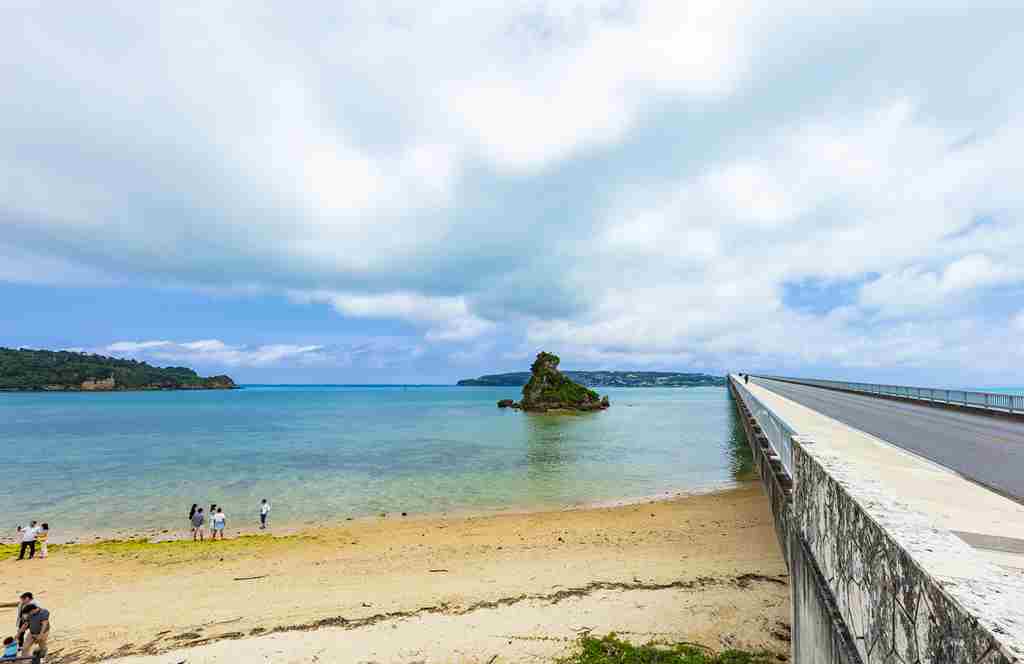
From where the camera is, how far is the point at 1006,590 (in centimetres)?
238

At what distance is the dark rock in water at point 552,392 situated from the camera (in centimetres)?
9925

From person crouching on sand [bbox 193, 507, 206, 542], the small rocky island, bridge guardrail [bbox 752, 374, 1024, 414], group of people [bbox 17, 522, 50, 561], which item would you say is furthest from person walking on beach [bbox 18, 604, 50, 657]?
the small rocky island

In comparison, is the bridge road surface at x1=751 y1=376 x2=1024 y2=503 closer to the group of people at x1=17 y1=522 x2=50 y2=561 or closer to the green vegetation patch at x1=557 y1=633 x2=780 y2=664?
the green vegetation patch at x1=557 y1=633 x2=780 y2=664

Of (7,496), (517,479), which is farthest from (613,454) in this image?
(7,496)

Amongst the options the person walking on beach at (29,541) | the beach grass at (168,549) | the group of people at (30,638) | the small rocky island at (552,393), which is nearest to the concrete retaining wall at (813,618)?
the group of people at (30,638)

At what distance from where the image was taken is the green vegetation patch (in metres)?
8.63

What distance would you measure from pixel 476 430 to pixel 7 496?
42884mm

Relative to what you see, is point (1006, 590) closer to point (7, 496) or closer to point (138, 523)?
point (138, 523)

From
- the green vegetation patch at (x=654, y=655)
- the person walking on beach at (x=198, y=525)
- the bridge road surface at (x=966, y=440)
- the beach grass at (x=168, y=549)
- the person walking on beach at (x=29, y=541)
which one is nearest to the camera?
the green vegetation patch at (x=654, y=655)

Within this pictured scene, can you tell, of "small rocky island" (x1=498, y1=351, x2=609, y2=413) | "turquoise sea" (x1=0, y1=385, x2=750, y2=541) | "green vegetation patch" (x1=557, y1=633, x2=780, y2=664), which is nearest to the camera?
"green vegetation patch" (x1=557, y1=633, x2=780, y2=664)

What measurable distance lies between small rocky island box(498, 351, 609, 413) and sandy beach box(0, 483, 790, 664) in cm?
7895

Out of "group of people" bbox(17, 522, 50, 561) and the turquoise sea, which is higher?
"group of people" bbox(17, 522, 50, 561)

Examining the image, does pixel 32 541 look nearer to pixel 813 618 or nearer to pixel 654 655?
pixel 654 655

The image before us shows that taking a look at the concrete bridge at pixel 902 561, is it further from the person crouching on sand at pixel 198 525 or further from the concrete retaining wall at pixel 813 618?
the person crouching on sand at pixel 198 525
